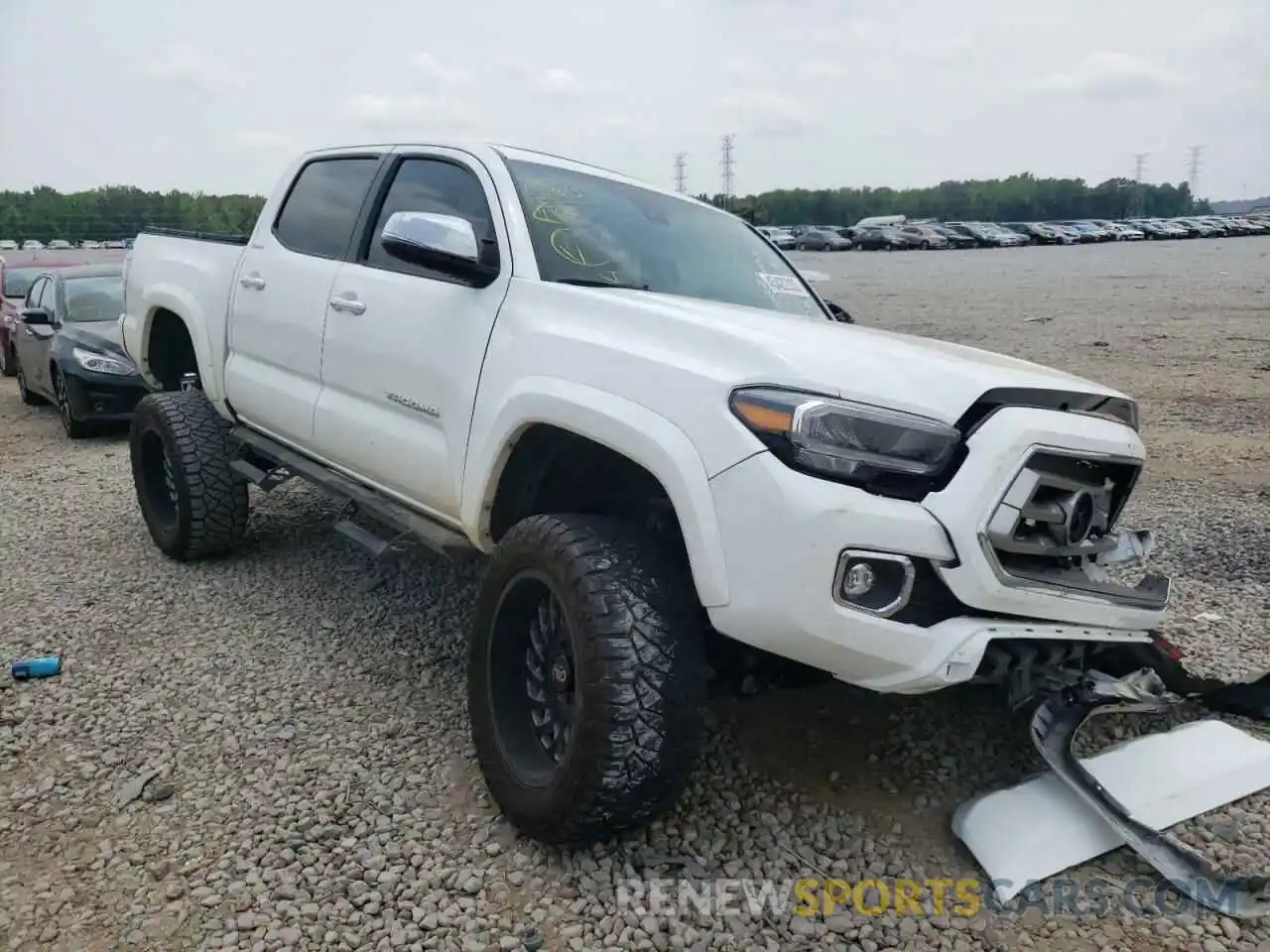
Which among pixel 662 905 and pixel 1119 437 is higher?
pixel 1119 437

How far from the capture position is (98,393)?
8641 millimetres

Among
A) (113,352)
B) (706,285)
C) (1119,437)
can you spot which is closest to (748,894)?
(1119,437)

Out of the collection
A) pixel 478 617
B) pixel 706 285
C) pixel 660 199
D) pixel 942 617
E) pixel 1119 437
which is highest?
pixel 660 199

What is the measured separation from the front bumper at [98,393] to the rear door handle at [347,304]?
18.6 ft

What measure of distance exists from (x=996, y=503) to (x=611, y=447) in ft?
3.20

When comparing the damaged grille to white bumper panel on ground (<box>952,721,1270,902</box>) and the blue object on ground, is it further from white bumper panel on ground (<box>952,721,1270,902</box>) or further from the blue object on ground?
the blue object on ground

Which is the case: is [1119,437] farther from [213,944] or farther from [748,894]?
[213,944]

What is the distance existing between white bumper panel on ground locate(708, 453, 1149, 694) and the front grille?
158 millimetres

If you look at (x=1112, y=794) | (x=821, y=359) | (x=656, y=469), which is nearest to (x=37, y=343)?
(x=656, y=469)

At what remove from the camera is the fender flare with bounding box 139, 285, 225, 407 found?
4933 mm

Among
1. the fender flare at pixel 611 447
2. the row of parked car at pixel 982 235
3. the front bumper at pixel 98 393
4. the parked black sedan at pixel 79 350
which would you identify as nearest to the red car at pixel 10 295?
the parked black sedan at pixel 79 350

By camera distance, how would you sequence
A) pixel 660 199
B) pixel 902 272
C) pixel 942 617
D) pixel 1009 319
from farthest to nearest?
1. pixel 902 272
2. pixel 1009 319
3. pixel 660 199
4. pixel 942 617

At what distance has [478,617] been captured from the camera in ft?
9.65

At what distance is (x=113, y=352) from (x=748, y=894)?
26.9 ft
